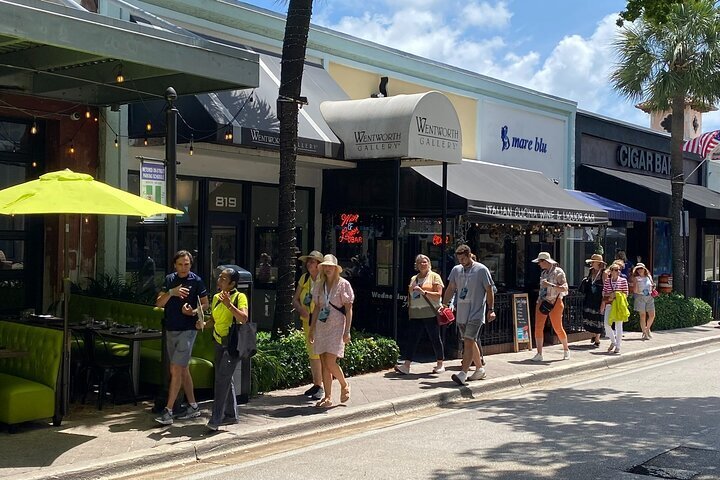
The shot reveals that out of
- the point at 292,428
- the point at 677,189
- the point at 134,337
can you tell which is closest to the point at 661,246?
the point at 677,189

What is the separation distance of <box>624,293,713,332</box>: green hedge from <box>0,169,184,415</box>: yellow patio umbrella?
13.8 m

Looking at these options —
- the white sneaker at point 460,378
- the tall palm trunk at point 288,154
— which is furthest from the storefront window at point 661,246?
the tall palm trunk at point 288,154

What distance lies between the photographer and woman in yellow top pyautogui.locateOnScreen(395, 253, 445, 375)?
37.8 feet

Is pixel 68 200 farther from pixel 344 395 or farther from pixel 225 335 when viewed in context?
pixel 344 395

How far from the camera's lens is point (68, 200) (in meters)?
7.55

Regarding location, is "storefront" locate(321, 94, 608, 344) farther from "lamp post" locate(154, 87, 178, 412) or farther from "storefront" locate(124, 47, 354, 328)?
"lamp post" locate(154, 87, 178, 412)

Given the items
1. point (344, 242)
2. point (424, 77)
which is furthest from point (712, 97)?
point (344, 242)

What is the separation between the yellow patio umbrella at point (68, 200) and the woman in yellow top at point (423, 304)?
438cm

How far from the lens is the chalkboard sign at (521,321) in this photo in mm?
14641

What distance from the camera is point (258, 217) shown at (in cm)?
1502

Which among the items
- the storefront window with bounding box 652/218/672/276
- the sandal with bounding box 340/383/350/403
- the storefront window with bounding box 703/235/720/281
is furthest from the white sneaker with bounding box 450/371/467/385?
the storefront window with bounding box 703/235/720/281

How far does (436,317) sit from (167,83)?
194 inches

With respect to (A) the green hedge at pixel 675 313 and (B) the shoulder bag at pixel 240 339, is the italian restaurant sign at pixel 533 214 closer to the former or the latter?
(A) the green hedge at pixel 675 313

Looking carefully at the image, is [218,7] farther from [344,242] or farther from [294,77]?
[344,242]
